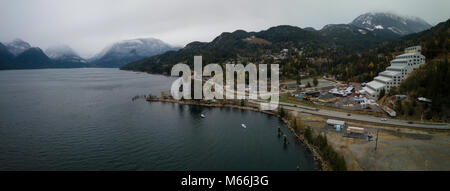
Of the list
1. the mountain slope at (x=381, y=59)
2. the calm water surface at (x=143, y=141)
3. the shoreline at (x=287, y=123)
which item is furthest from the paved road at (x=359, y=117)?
the mountain slope at (x=381, y=59)

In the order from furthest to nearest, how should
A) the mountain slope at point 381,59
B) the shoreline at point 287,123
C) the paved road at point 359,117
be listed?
the mountain slope at point 381,59 < the paved road at point 359,117 < the shoreline at point 287,123

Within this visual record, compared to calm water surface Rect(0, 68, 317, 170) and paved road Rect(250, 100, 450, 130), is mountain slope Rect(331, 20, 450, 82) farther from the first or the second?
calm water surface Rect(0, 68, 317, 170)

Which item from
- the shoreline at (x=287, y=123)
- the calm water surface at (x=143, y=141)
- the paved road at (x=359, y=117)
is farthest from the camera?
the paved road at (x=359, y=117)

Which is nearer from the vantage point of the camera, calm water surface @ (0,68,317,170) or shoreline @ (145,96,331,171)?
shoreline @ (145,96,331,171)

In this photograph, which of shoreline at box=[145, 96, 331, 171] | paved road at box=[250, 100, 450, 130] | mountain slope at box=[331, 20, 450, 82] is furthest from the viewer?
mountain slope at box=[331, 20, 450, 82]

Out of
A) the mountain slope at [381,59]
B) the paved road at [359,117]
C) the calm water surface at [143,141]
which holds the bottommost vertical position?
the calm water surface at [143,141]

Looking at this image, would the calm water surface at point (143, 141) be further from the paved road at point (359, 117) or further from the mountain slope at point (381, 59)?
the mountain slope at point (381, 59)

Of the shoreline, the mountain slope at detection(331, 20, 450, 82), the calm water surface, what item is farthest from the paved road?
the mountain slope at detection(331, 20, 450, 82)

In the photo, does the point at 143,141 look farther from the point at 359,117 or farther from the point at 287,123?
the point at 359,117
